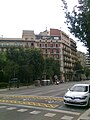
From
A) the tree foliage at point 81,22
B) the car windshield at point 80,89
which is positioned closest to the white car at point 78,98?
the car windshield at point 80,89

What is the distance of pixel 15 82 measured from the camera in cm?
6581

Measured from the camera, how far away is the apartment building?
115481 mm

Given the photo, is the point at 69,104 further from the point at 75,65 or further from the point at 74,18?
the point at 75,65

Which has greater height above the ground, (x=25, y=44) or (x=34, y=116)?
(x=25, y=44)

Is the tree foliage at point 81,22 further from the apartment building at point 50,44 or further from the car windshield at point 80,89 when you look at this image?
the apartment building at point 50,44

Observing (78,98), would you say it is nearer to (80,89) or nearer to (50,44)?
(80,89)

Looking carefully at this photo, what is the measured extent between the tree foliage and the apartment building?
317 ft

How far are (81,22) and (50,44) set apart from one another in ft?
Result: 369

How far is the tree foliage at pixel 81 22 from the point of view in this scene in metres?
14.0

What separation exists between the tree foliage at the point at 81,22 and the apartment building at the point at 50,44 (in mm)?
96628

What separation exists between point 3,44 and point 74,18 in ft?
331

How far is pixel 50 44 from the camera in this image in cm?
12681

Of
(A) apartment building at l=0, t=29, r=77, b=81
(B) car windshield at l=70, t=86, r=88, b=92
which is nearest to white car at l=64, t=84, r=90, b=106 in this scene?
(B) car windshield at l=70, t=86, r=88, b=92

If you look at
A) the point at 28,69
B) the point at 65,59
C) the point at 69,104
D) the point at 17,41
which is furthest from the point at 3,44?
the point at 69,104
